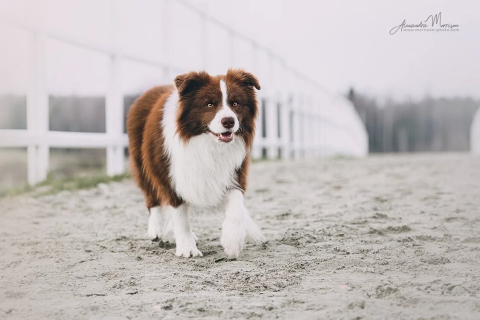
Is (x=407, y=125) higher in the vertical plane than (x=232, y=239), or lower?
higher

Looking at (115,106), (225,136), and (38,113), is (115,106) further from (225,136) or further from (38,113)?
(225,136)

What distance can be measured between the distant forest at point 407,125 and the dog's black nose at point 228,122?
3058 centimetres

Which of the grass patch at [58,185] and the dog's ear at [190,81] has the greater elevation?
the dog's ear at [190,81]

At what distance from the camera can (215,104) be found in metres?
3.90

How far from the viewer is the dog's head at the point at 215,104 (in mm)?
3873

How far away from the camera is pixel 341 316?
246cm

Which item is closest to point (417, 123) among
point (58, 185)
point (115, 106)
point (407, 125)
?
point (407, 125)

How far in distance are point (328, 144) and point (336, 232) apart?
23234mm

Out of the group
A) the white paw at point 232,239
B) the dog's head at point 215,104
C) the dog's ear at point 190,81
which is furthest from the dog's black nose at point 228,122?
the white paw at point 232,239

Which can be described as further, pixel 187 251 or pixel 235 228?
pixel 187 251

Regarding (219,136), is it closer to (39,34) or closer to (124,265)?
(124,265)

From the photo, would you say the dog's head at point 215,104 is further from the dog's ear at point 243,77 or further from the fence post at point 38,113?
the fence post at point 38,113

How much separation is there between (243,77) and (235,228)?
Answer: 3.53 ft

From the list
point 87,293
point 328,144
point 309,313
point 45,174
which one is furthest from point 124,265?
point 328,144
